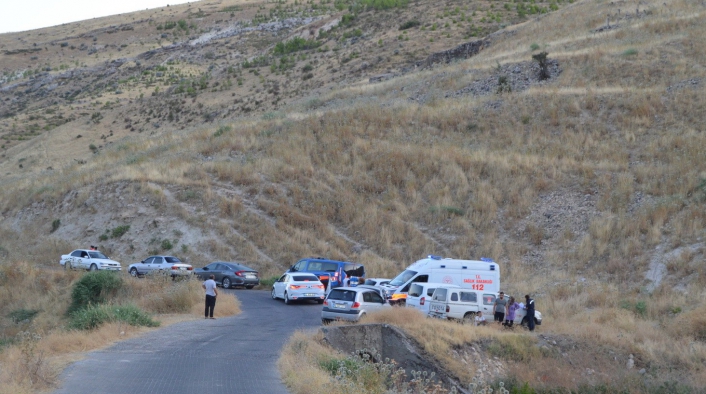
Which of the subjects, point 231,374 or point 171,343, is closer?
point 231,374

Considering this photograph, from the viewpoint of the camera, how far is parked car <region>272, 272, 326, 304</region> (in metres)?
29.0

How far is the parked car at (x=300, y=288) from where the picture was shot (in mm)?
28984

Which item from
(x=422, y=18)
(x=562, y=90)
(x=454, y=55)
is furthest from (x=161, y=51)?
(x=562, y=90)

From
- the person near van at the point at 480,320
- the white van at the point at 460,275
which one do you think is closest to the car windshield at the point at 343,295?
the white van at the point at 460,275

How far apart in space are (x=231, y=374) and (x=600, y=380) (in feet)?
37.9

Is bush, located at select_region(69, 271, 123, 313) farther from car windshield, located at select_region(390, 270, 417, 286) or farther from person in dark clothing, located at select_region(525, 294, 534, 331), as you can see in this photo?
person in dark clothing, located at select_region(525, 294, 534, 331)

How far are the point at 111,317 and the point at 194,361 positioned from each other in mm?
5701

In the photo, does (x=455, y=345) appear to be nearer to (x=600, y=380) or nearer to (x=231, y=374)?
(x=600, y=380)

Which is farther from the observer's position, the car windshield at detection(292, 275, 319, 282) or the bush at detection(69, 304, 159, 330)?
the car windshield at detection(292, 275, 319, 282)

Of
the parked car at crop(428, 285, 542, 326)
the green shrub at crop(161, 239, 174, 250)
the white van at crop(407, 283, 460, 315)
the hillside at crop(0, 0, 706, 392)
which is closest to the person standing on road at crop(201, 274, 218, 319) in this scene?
the white van at crop(407, 283, 460, 315)

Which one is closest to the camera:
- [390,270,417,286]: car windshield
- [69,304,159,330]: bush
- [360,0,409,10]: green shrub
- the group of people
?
[69,304,159,330]: bush

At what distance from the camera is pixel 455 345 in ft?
66.7

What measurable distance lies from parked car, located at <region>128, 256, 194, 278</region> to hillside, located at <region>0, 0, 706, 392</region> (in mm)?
3144

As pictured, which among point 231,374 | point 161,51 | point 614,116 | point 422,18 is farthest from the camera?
point 161,51
